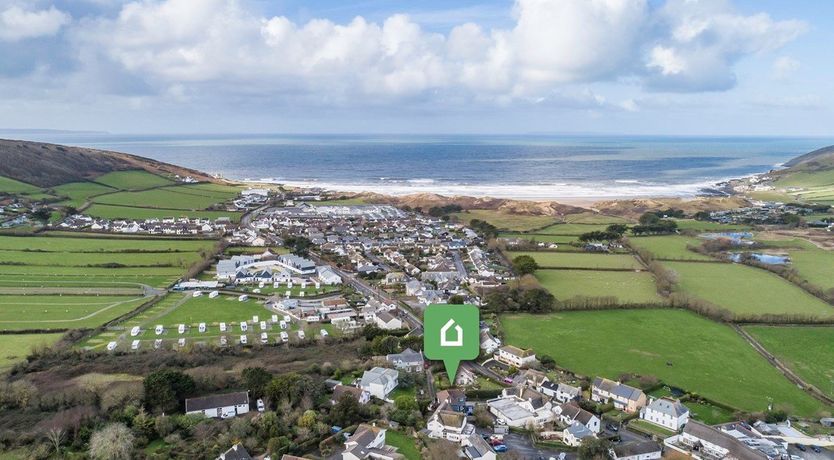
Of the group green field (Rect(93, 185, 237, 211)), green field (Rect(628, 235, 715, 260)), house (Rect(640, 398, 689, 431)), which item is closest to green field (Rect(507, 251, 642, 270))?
green field (Rect(628, 235, 715, 260))

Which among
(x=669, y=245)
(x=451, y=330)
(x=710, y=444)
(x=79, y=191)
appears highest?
(x=79, y=191)

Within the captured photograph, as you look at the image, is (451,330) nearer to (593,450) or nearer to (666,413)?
(593,450)

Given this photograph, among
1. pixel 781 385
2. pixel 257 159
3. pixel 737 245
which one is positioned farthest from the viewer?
pixel 257 159

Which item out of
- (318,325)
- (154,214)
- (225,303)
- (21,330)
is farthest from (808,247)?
(154,214)

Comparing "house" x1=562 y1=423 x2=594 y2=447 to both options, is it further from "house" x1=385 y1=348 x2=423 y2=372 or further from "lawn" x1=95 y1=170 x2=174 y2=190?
"lawn" x1=95 y1=170 x2=174 y2=190

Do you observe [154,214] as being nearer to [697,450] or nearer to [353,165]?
[697,450]

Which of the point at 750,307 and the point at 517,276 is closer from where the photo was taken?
the point at 750,307

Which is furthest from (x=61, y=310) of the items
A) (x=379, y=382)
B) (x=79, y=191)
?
(x=79, y=191)
